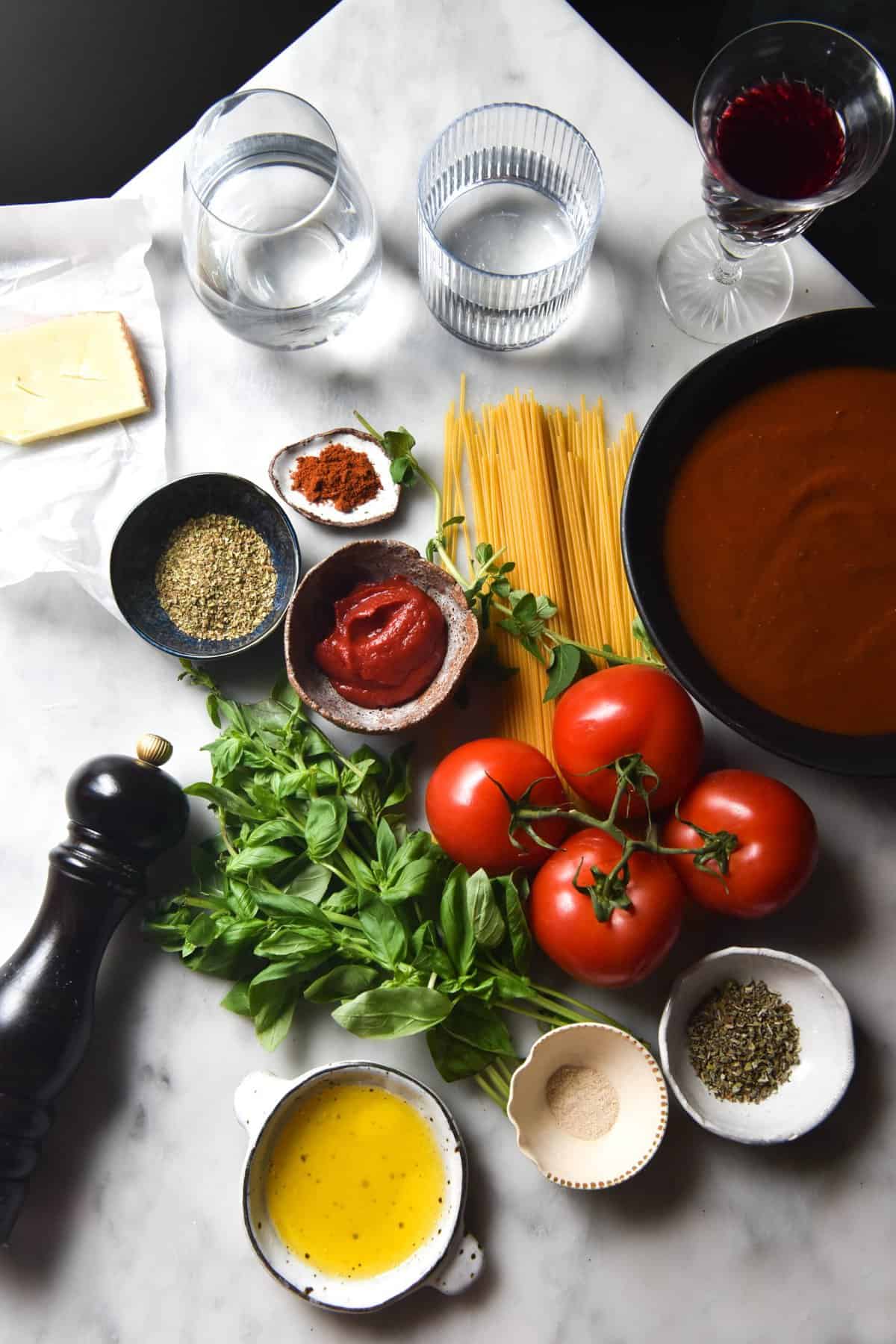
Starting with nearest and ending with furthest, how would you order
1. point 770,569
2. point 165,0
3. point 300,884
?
1. point 770,569
2. point 300,884
3. point 165,0

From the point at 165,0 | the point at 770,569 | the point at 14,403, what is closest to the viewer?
the point at 770,569

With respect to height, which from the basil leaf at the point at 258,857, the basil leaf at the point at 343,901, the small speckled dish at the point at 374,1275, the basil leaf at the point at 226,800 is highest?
the basil leaf at the point at 226,800

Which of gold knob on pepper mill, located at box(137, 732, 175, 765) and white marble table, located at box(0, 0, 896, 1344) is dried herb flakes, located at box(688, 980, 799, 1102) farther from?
gold knob on pepper mill, located at box(137, 732, 175, 765)

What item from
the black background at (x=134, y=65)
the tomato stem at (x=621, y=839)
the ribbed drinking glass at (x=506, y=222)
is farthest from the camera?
the black background at (x=134, y=65)

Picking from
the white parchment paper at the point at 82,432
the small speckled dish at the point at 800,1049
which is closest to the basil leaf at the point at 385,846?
the small speckled dish at the point at 800,1049

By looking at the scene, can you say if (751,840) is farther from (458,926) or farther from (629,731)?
(458,926)

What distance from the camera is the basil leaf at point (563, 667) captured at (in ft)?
5.17

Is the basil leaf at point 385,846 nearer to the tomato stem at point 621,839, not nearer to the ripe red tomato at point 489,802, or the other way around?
the ripe red tomato at point 489,802

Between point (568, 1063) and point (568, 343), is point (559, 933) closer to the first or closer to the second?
point (568, 1063)

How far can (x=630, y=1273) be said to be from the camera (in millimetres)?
1547

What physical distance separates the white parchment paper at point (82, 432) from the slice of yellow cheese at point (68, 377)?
0.03m

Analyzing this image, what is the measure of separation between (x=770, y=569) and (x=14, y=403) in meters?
1.15

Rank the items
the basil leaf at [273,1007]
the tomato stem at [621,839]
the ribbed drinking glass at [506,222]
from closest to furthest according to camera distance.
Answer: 1. the tomato stem at [621,839]
2. the basil leaf at [273,1007]
3. the ribbed drinking glass at [506,222]

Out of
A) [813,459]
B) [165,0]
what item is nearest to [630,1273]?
[813,459]
